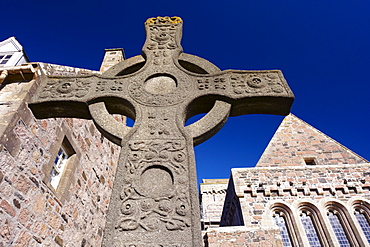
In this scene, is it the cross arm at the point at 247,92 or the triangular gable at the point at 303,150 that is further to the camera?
the triangular gable at the point at 303,150

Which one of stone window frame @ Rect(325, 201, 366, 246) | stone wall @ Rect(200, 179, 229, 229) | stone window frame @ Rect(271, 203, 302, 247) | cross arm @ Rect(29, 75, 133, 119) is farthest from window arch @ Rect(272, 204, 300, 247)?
stone wall @ Rect(200, 179, 229, 229)

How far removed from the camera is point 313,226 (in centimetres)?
896

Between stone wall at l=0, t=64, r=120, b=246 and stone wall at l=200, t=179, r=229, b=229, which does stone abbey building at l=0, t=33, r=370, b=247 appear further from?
stone wall at l=200, t=179, r=229, b=229

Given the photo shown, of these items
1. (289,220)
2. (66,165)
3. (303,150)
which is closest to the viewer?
(66,165)

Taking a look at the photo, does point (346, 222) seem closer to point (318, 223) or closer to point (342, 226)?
point (342, 226)

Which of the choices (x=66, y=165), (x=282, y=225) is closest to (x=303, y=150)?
(x=282, y=225)

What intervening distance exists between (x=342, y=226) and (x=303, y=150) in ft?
13.2

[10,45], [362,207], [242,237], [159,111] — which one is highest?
[10,45]

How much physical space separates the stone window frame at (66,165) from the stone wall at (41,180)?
0.02 meters

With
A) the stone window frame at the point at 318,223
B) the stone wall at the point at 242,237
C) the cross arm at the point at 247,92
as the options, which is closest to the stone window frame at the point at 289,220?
the stone window frame at the point at 318,223

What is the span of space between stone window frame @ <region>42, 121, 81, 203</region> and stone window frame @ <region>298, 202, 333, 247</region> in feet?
27.1

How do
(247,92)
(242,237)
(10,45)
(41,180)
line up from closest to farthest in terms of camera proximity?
(247,92)
(41,180)
(242,237)
(10,45)

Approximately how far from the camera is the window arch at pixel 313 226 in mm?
8516

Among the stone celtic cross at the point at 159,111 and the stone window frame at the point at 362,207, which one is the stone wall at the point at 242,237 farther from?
the stone celtic cross at the point at 159,111
